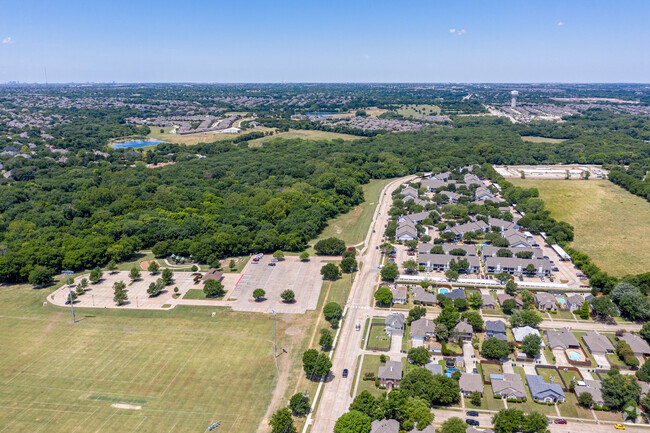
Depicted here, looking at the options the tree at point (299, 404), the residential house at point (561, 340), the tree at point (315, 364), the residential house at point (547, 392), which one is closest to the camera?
the tree at point (299, 404)

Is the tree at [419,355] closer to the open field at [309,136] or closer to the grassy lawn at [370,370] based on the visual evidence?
the grassy lawn at [370,370]

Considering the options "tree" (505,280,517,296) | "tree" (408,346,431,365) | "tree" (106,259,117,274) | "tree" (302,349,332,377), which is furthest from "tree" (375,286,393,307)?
"tree" (106,259,117,274)

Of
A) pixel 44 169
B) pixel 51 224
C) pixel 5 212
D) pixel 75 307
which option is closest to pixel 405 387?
pixel 75 307

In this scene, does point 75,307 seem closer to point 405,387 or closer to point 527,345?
point 405,387

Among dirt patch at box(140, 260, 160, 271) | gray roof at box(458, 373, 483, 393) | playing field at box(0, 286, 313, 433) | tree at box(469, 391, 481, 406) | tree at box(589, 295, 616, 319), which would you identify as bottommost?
playing field at box(0, 286, 313, 433)

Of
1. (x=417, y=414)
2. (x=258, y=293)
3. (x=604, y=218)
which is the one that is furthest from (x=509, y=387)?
(x=604, y=218)

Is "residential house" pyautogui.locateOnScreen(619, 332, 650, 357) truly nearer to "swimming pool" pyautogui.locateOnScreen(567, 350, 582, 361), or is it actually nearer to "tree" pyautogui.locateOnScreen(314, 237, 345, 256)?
"swimming pool" pyautogui.locateOnScreen(567, 350, 582, 361)

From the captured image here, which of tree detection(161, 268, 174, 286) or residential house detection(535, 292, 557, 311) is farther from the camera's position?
tree detection(161, 268, 174, 286)

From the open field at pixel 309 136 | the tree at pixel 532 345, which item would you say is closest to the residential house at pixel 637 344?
the tree at pixel 532 345
